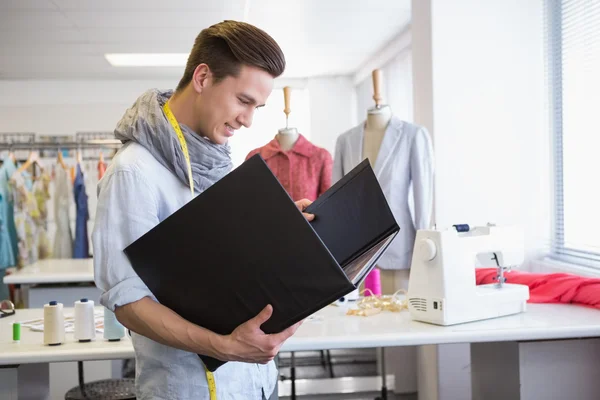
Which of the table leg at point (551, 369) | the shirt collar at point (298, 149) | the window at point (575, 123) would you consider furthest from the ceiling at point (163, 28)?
the table leg at point (551, 369)

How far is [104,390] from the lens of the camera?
9.21ft

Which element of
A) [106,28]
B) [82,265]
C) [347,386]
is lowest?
[347,386]

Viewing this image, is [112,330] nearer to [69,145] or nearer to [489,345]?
[489,345]

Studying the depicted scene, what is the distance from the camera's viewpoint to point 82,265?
4.33 m

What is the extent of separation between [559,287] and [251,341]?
1823mm

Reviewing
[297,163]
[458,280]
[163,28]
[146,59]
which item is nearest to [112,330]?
[458,280]

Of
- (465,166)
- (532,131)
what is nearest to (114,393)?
(465,166)

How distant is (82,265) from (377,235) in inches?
130

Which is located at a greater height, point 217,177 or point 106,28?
point 106,28

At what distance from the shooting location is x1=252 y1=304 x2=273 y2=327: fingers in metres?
1.11

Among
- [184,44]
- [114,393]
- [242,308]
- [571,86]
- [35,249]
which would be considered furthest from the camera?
[184,44]

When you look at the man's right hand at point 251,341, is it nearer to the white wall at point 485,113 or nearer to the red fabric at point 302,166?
the white wall at point 485,113

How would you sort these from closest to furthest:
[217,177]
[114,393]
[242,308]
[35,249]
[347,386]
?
[242,308]
[217,177]
[114,393]
[347,386]
[35,249]

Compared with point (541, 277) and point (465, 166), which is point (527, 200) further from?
point (541, 277)
